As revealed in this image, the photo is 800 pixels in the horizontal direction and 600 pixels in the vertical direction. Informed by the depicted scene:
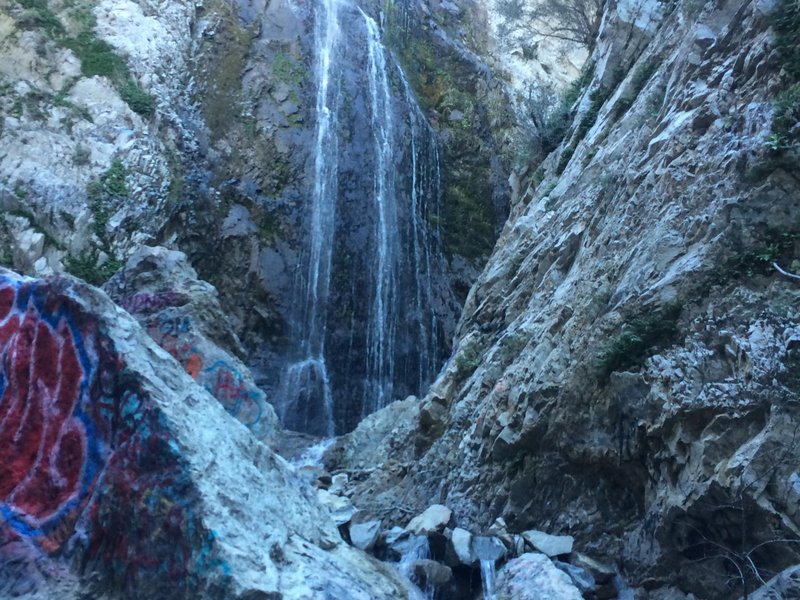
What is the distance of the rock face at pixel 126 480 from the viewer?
151 inches

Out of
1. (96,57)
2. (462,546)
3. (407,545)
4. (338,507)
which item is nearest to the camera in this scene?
(462,546)

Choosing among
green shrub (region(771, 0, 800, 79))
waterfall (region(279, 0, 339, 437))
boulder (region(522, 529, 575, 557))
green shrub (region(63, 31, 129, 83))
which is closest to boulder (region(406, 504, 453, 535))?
boulder (region(522, 529, 575, 557))

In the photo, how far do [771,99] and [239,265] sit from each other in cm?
1470

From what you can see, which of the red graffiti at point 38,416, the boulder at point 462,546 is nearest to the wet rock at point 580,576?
the boulder at point 462,546

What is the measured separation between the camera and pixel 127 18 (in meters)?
19.2

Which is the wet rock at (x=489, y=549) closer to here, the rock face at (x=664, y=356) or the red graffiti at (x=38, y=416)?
the rock face at (x=664, y=356)

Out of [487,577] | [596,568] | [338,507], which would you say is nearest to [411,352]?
[338,507]

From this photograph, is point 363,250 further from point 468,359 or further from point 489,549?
point 489,549

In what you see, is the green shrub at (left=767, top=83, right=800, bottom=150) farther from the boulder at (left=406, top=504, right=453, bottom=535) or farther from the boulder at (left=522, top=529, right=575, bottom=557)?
the boulder at (left=406, top=504, right=453, bottom=535)

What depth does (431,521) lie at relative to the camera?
670 cm

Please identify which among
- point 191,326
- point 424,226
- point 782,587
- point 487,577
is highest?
point 424,226

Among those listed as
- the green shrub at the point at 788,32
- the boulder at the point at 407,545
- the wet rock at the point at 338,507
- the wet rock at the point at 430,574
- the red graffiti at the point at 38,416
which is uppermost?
the green shrub at the point at 788,32

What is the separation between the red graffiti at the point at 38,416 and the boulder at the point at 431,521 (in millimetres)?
3403

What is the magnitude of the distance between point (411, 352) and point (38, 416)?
14.2 metres
